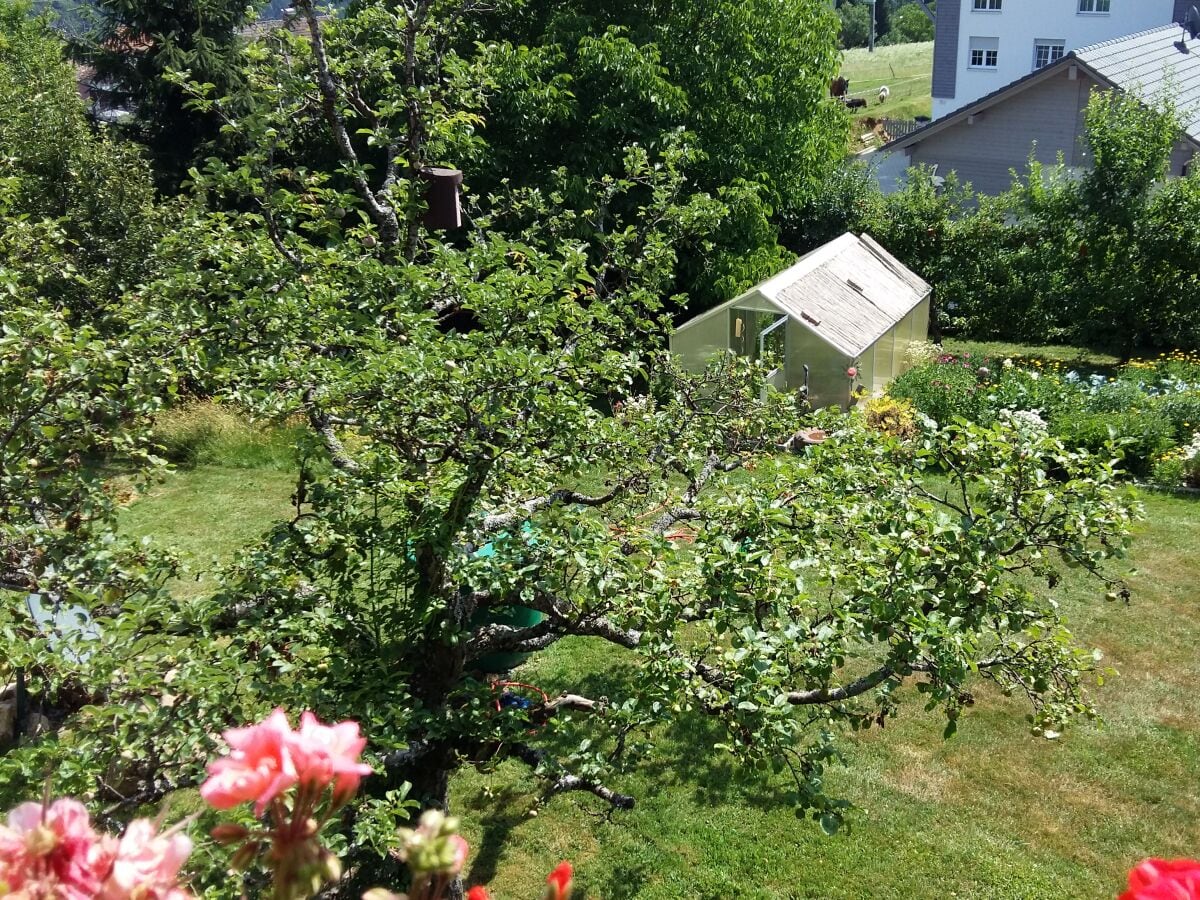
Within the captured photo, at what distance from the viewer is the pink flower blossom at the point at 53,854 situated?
0.90 metres

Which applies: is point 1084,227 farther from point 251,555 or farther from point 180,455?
point 251,555

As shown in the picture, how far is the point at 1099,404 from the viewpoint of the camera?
40.7ft

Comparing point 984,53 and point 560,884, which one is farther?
point 984,53

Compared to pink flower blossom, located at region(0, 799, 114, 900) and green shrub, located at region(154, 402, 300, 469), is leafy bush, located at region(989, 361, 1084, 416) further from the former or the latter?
pink flower blossom, located at region(0, 799, 114, 900)

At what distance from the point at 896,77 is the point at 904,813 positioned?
62.2 meters

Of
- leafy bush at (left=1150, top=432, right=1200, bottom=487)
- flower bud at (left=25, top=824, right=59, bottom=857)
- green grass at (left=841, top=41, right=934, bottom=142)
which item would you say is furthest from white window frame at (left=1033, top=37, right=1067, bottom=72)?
flower bud at (left=25, top=824, right=59, bottom=857)

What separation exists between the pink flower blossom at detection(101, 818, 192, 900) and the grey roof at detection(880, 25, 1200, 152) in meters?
22.9

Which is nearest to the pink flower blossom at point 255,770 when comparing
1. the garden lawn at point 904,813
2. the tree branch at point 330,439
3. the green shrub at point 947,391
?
the tree branch at point 330,439

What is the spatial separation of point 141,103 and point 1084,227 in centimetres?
1722

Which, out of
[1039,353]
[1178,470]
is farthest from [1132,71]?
[1178,470]

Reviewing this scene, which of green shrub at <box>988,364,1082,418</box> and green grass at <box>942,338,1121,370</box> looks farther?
green grass at <box>942,338,1121,370</box>

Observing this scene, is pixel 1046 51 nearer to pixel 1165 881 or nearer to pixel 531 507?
pixel 531 507

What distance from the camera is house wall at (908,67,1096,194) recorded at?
22469 mm

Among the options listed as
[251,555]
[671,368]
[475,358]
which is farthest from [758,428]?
[251,555]
